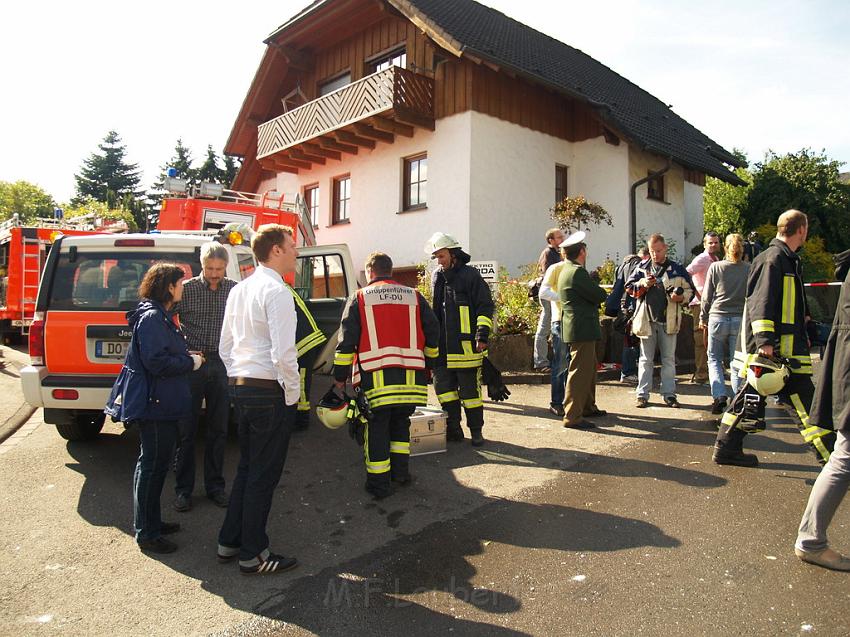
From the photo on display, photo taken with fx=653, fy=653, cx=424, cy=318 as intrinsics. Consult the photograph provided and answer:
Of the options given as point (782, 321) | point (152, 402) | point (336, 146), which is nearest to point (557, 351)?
point (782, 321)

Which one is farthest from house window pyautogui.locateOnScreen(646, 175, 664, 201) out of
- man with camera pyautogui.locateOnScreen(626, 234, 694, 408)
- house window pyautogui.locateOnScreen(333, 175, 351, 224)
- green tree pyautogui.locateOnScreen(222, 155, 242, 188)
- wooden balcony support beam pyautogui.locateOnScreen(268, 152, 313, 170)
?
green tree pyautogui.locateOnScreen(222, 155, 242, 188)

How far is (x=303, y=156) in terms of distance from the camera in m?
18.6

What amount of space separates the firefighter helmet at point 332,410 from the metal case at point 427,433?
3.98 ft

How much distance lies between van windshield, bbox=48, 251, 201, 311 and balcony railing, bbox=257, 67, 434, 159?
32.8 ft

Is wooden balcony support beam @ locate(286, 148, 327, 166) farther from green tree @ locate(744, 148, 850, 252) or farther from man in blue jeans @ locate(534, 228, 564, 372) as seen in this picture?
green tree @ locate(744, 148, 850, 252)

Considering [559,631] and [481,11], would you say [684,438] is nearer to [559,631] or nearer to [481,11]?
[559,631]

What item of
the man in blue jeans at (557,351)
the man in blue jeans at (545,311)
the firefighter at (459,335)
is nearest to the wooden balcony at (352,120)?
the man in blue jeans at (545,311)

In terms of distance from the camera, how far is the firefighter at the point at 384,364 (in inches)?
180

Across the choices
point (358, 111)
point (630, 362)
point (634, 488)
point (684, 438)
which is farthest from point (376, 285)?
point (358, 111)

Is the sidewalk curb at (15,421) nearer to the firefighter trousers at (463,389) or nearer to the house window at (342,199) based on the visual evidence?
the firefighter trousers at (463,389)

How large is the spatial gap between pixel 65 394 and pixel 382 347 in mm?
2677

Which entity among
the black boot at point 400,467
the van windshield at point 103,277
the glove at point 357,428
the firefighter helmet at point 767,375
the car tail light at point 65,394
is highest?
the van windshield at point 103,277

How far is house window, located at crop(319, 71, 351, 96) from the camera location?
1859 centimetres

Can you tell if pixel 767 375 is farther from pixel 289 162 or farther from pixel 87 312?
pixel 289 162
